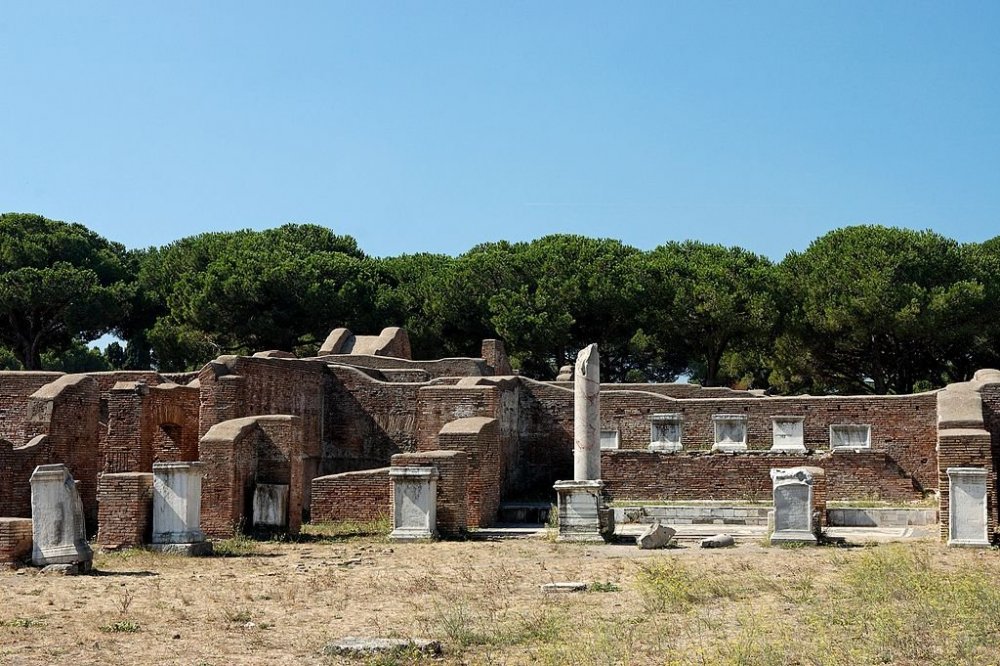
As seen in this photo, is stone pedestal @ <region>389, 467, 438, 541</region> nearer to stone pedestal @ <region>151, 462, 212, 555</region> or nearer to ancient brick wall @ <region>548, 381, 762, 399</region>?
stone pedestal @ <region>151, 462, 212, 555</region>

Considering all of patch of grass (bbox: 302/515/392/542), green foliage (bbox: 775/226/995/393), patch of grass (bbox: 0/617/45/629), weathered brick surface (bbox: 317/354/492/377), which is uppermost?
green foliage (bbox: 775/226/995/393)

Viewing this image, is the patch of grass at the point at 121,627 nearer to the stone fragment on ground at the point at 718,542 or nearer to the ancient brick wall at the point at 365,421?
the stone fragment on ground at the point at 718,542

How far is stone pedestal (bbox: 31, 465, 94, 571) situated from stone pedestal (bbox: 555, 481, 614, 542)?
689 cm

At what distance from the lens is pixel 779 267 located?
4388cm

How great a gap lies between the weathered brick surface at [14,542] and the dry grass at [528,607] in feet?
2.22

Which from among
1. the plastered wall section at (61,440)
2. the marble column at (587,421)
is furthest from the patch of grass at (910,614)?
the plastered wall section at (61,440)

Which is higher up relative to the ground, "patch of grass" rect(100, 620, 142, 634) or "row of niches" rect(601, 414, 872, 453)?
"row of niches" rect(601, 414, 872, 453)

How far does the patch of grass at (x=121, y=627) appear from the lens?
10.9 meters

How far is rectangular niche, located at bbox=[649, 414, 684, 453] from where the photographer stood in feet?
83.4

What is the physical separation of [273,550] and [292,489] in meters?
2.30

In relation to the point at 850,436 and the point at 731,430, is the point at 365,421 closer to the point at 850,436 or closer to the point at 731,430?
the point at 731,430

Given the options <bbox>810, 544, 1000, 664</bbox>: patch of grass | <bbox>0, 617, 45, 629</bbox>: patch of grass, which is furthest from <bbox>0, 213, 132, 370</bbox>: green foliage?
<bbox>810, 544, 1000, 664</bbox>: patch of grass

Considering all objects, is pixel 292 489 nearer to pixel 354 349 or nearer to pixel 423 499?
pixel 423 499

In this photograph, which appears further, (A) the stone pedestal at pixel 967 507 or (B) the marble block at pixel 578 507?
(B) the marble block at pixel 578 507
